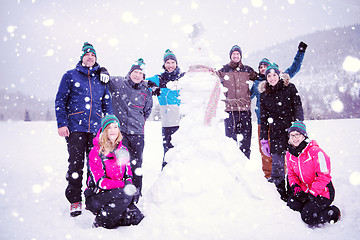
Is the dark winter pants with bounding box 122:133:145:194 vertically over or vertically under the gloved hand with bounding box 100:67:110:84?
under

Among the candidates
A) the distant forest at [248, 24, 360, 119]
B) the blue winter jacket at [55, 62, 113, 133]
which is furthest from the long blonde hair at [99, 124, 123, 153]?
the distant forest at [248, 24, 360, 119]

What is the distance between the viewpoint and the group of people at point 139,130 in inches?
100

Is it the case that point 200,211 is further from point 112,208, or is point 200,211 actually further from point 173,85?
point 173,85

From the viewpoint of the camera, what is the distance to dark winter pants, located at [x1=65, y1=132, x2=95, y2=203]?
2795 mm

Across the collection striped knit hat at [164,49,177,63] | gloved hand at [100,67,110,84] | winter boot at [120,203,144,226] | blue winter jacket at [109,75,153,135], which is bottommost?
winter boot at [120,203,144,226]

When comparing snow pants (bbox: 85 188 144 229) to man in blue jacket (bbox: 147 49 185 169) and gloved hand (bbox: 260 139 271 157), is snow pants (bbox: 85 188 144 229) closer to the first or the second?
man in blue jacket (bbox: 147 49 185 169)

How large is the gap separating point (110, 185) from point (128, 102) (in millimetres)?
1337

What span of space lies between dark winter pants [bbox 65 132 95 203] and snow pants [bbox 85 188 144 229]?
0.36 m

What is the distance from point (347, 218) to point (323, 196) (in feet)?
1.25

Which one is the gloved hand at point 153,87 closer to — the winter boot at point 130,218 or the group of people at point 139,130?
the group of people at point 139,130

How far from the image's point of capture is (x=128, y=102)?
3422 millimetres

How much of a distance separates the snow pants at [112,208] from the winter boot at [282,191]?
1.93 meters

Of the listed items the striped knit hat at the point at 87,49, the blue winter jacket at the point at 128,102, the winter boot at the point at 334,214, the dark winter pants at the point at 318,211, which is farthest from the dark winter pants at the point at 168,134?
the winter boot at the point at 334,214

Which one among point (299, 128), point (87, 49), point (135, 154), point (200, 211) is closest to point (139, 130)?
point (135, 154)
